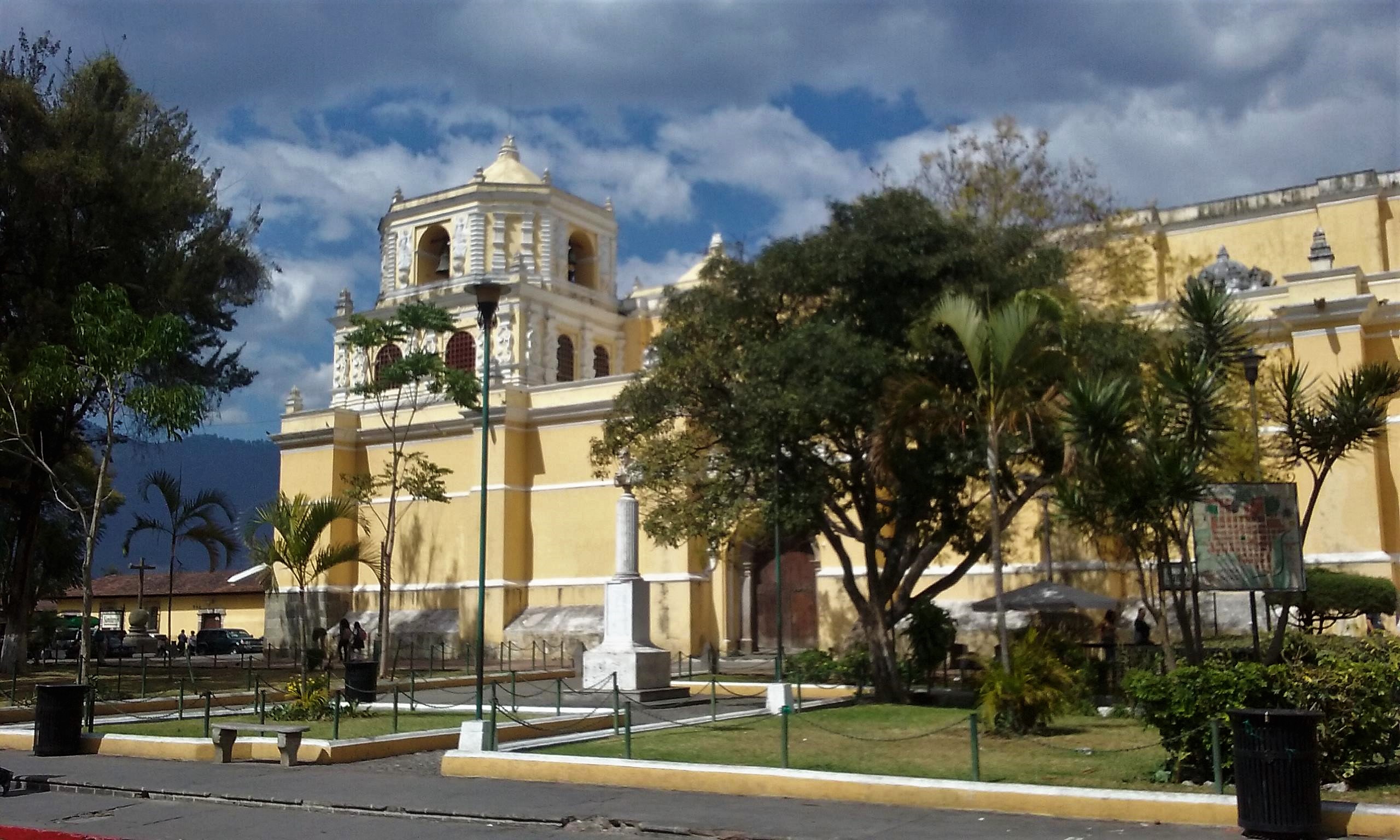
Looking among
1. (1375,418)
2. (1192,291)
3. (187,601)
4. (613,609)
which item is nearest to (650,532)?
(613,609)

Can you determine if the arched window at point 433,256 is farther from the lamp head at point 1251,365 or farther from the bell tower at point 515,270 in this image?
the lamp head at point 1251,365

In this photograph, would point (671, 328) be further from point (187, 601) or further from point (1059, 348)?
point (187, 601)

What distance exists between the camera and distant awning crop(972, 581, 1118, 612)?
21.1 metres

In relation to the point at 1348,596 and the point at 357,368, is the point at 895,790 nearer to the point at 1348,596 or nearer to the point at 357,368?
the point at 1348,596

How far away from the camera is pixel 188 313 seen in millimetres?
25922

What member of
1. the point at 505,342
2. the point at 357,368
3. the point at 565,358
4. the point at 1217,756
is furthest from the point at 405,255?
the point at 1217,756

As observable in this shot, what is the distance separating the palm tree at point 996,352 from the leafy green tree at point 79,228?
14773 millimetres

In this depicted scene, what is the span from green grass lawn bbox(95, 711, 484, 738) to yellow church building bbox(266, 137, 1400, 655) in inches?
509

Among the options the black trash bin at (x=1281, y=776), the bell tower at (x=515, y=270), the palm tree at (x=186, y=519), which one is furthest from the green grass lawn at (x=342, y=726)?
the bell tower at (x=515, y=270)

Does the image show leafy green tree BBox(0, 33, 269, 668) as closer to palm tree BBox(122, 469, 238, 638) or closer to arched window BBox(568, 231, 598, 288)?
palm tree BBox(122, 469, 238, 638)

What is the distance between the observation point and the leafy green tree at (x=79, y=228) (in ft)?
74.4

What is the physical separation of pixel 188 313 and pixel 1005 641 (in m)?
18.5

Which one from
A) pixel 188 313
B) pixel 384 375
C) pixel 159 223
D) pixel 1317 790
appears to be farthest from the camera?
pixel 384 375

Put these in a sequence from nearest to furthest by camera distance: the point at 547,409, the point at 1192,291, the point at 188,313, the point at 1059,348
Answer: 1. the point at 1192,291
2. the point at 1059,348
3. the point at 188,313
4. the point at 547,409
